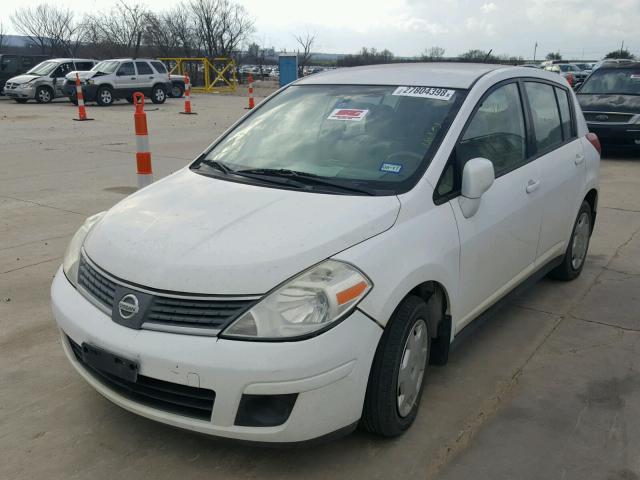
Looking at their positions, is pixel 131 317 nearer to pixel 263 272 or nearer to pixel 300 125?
pixel 263 272

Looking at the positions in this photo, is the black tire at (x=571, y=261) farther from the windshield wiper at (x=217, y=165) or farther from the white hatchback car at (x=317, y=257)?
the windshield wiper at (x=217, y=165)

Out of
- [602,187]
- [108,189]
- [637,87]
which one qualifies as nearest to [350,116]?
Answer: [108,189]

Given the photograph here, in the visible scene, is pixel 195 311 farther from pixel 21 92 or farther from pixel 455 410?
pixel 21 92

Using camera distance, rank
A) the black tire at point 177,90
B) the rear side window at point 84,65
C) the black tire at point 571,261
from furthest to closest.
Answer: the black tire at point 177,90
the rear side window at point 84,65
the black tire at point 571,261

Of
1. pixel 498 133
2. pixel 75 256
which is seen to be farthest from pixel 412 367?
pixel 75 256

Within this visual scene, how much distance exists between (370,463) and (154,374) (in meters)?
1.03

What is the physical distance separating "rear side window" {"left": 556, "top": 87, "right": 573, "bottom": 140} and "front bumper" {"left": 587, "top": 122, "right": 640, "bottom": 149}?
24.5 ft

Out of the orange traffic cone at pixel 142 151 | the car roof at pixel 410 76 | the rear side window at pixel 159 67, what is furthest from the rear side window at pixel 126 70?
the car roof at pixel 410 76

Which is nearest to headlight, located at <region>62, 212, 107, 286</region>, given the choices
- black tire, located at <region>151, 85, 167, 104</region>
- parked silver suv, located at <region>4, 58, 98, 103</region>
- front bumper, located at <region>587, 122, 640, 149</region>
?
front bumper, located at <region>587, 122, 640, 149</region>

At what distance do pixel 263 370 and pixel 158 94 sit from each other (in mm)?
24084

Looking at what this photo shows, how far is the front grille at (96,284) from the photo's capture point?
104 inches

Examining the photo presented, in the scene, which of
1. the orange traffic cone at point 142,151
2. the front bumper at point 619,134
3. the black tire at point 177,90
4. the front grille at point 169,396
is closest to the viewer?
the front grille at point 169,396

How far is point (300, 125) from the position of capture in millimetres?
3729

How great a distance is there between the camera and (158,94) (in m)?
24.7
